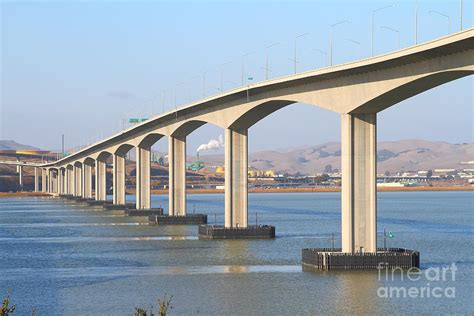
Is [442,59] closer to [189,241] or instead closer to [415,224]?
[189,241]

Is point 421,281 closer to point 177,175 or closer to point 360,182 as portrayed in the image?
point 360,182

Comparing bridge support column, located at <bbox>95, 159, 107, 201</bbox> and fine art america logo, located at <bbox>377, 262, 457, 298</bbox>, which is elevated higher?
bridge support column, located at <bbox>95, 159, 107, 201</bbox>

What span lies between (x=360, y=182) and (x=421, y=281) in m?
7.27

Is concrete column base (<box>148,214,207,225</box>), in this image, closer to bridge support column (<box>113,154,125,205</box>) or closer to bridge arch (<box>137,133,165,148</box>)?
bridge arch (<box>137,133,165,148</box>)

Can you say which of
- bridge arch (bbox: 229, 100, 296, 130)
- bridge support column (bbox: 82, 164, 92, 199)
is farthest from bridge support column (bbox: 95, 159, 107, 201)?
bridge arch (bbox: 229, 100, 296, 130)

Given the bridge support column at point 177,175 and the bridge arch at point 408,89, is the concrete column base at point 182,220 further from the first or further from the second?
the bridge arch at point 408,89

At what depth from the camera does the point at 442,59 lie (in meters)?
45.7

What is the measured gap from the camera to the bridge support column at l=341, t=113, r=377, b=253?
→ 5475 cm

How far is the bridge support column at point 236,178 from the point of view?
265 ft

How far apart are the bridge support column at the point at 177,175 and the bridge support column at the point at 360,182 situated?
48.9 m

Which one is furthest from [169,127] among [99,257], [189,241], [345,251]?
[345,251]

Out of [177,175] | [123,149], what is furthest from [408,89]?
[123,149]

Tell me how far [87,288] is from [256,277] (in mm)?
9238

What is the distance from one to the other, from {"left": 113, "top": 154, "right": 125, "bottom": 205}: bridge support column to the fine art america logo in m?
89.9
